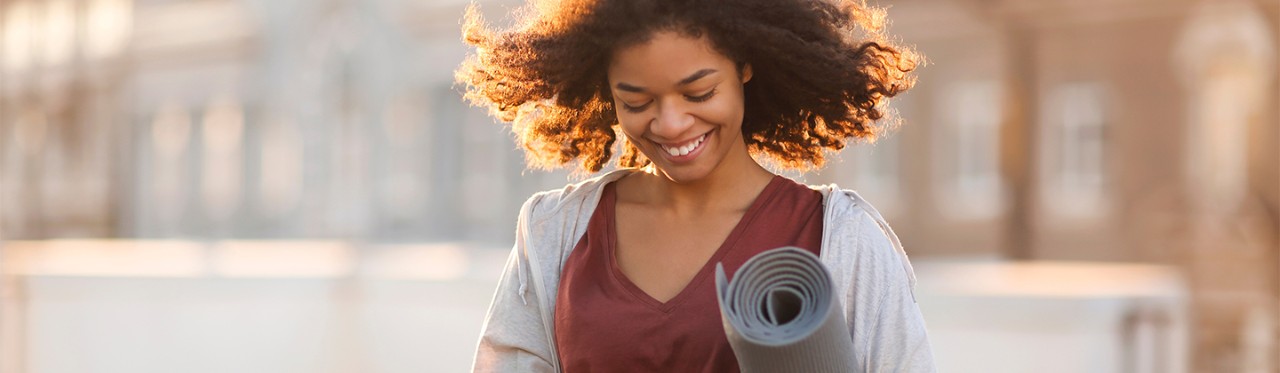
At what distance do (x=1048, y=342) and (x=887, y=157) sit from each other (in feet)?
32.1

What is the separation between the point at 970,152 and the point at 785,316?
13.0 meters

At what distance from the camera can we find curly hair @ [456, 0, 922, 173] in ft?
7.78

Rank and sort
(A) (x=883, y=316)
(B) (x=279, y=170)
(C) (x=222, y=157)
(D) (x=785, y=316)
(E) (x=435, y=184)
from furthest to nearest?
(C) (x=222, y=157), (B) (x=279, y=170), (E) (x=435, y=184), (A) (x=883, y=316), (D) (x=785, y=316)

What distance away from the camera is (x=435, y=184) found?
18031mm

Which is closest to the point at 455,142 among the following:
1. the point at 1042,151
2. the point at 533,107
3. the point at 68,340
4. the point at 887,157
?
the point at 887,157

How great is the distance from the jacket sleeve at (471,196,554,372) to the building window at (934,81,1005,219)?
39.9ft

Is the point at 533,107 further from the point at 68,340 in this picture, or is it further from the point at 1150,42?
the point at 1150,42

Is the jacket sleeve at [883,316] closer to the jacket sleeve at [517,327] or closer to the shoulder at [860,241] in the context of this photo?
the shoulder at [860,241]

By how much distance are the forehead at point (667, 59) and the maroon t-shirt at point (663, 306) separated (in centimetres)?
23

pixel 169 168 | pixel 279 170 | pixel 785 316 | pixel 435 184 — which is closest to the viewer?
pixel 785 316

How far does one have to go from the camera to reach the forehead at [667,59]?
230 cm

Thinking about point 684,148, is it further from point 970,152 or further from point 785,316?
point 970,152

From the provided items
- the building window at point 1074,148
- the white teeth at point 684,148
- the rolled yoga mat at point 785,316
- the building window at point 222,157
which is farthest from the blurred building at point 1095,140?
the rolled yoga mat at point 785,316

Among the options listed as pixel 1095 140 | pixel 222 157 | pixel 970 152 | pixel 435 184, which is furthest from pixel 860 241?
pixel 222 157
